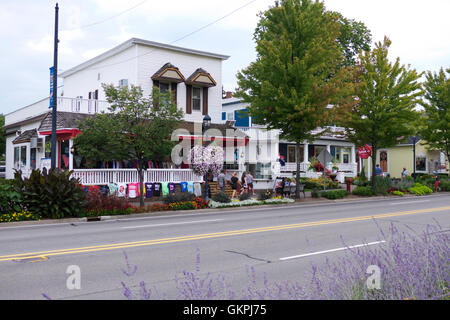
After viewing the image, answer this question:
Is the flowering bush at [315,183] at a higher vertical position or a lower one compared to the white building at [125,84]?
lower

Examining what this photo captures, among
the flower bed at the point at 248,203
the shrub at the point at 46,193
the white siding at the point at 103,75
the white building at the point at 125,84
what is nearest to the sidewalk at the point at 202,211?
the flower bed at the point at 248,203

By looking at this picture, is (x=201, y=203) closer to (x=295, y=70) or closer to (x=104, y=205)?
(x=104, y=205)

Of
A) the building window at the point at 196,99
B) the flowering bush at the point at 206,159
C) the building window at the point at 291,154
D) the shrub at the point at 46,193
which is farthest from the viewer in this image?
the building window at the point at 291,154

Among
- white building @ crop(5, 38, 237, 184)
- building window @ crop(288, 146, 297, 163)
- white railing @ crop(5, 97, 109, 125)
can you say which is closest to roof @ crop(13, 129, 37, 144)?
white building @ crop(5, 38, 237, 184)

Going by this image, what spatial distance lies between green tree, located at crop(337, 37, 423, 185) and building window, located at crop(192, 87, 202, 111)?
966 centimetres

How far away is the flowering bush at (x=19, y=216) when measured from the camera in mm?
14891

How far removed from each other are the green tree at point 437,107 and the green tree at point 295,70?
1606 cm

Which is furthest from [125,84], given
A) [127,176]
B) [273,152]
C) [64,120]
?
[273,152]

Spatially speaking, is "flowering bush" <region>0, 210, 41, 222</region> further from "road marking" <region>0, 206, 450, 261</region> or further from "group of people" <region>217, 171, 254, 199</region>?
"group of people" <region>217, 171, 254, 199</region>

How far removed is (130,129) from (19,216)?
5549mm

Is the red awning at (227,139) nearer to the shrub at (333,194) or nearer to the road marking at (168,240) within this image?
the shrub at (333,194)

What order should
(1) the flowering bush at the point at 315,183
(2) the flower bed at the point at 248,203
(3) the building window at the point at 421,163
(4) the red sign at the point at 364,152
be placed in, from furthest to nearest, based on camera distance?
(3) the building window at the point at 421,163 < (1) the flowering bush at the point at 315,183 < (4) the red sign at the point at 364,152 < (2) the flower bed at the point at 248,203

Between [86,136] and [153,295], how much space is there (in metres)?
13.2

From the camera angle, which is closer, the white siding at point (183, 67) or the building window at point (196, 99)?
the white siding at point (183, 67)
